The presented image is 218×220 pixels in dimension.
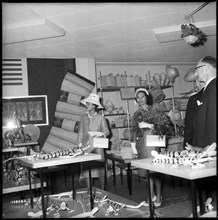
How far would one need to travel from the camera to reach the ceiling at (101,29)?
12.9 feet

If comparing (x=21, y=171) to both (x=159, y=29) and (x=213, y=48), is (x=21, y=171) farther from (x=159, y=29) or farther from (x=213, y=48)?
(x=213, y=48)

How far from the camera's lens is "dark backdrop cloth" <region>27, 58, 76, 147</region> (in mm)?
6223

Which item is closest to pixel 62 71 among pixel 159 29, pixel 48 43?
pixel 48 43

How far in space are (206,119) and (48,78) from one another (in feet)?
14.6

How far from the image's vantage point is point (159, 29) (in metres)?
4.99

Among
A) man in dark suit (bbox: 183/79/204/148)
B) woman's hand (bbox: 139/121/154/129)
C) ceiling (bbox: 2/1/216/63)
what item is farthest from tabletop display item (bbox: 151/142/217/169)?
ceiling (bbox: 2/1/216/63)

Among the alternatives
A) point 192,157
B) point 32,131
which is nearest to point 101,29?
point 32,131

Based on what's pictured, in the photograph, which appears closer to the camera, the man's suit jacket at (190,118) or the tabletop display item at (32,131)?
the man's suit jacket at (190,118)

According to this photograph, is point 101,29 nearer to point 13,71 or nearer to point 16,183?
point 13,71

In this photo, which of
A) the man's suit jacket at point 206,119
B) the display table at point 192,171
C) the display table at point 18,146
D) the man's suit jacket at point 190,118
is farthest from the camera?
the display table at point 18,146

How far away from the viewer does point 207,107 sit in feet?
8.34

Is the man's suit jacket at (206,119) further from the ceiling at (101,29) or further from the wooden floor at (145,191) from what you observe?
the ceiling at (101,29)

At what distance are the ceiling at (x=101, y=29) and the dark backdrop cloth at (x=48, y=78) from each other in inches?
7.8

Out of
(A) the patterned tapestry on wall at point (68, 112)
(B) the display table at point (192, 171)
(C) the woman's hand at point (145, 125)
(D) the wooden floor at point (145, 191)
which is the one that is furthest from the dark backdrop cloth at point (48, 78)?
(B) the display table at point (192, 171)
